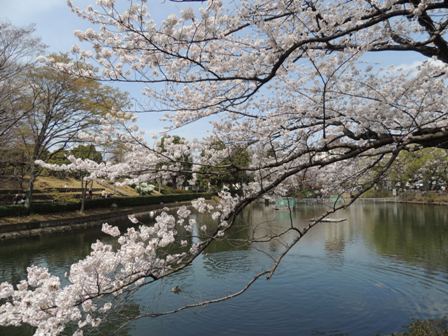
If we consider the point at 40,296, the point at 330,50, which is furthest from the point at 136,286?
the point at 330,50

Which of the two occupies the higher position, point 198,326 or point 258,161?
point 258,161

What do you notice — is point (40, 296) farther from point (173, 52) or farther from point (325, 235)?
point (325, 235)

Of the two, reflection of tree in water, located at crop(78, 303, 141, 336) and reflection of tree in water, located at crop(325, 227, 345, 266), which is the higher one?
reflection of tree in water, located at crop(325, 227, 345, 266)

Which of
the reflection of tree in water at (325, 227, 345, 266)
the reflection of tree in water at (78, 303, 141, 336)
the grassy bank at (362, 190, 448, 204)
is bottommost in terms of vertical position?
the reflection of tree in water at (78, 303, 141, 336)

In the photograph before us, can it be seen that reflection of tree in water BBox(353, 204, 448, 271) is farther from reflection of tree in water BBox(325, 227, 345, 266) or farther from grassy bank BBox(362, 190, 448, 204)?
grassy bank BBox(362, 190, 448, 204)

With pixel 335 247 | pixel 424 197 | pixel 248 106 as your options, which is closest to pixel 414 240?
pixel 335 247

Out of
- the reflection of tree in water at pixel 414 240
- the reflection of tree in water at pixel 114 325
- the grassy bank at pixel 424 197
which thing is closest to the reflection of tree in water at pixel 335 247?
the reflection of tree in water at pixel 414 240

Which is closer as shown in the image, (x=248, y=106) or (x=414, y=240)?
(x=248, y=106)

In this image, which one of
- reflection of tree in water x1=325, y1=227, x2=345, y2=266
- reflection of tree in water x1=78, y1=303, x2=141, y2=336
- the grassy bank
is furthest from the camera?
the grassy bank

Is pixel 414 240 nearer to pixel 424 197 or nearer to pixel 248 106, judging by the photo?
pixel 248 106

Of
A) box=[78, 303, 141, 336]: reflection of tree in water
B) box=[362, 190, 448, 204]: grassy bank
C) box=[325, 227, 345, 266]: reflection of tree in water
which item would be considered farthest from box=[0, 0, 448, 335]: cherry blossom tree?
box=[362, 190, 448, 204]: grassy bank

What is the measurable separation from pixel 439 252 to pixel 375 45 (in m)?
9.29

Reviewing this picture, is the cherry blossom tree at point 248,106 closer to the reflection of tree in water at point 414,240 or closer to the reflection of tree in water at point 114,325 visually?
the reflection of tree in water at point 114,325

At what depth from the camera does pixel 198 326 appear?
245 inches
